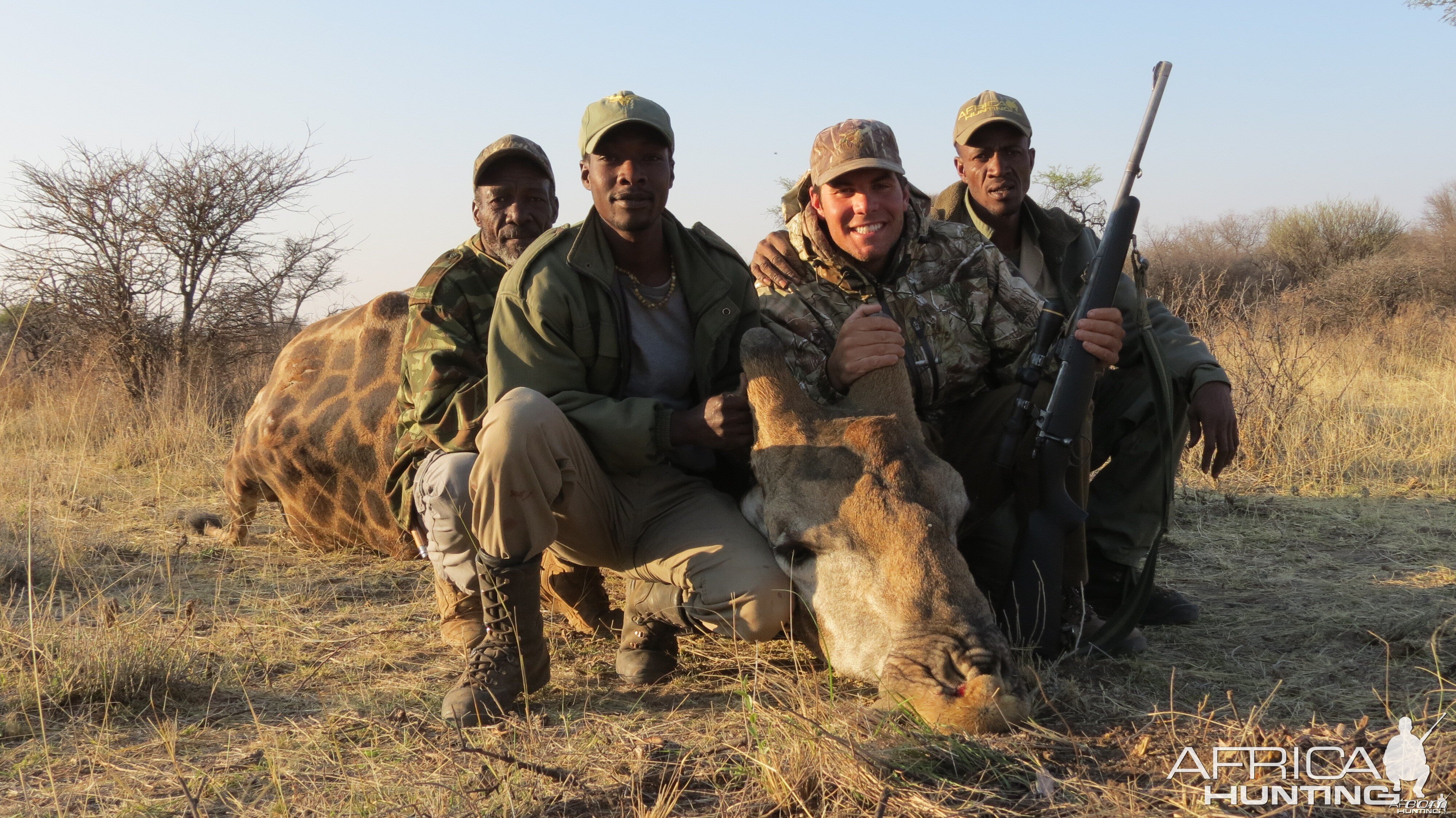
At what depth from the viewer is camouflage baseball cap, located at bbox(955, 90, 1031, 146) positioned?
16.1 feet

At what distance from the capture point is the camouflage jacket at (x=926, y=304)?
13.3 ft

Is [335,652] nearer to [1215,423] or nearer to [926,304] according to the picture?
[926,304]

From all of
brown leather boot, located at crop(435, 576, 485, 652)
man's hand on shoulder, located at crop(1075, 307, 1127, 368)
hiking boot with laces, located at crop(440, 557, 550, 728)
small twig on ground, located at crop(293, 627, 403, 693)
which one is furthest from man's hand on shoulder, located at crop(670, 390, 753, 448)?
small twig on ground, located at crop(293, 627, 403, 693)

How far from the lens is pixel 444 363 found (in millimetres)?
4117

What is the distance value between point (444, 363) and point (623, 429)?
37.4 inches

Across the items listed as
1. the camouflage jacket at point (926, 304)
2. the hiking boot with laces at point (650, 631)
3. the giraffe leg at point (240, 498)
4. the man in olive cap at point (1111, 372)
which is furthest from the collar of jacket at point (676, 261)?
the giraffe leg at point (240, 498)

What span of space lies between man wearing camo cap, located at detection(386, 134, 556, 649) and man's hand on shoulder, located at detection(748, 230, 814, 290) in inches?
37.9

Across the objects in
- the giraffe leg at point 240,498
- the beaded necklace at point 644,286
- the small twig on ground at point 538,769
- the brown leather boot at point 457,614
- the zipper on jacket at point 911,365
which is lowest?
the small twig on ground at point 538,769

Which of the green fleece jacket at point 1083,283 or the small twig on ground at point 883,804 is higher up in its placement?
the green fleece jacket at point 1083,283

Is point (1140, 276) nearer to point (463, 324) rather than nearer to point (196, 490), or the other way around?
point (463, 324)

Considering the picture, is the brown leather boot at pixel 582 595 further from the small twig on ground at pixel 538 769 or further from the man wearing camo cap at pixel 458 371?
the small twig on ground at pixel 538 769

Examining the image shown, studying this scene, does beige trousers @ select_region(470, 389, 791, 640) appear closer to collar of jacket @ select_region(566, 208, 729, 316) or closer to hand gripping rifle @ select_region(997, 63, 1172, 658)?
collar of jacket @ select_region(566, 208, 729, 316)

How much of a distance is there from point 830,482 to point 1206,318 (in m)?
6.50

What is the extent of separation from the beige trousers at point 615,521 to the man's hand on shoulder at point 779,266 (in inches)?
31.5
